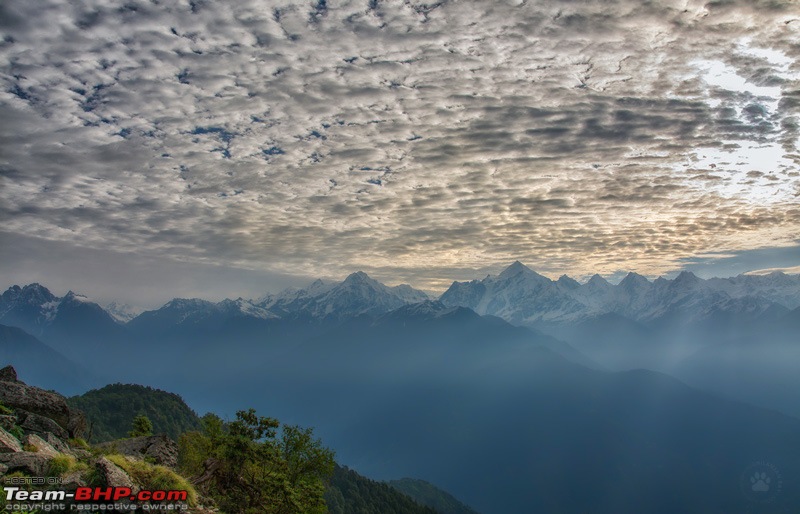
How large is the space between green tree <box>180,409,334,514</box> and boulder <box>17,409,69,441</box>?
1012 cm

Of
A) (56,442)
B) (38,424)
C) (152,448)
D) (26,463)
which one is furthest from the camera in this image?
(152,448)

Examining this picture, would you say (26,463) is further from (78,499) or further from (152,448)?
(152,448)

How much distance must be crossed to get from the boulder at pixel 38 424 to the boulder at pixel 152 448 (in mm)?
3610

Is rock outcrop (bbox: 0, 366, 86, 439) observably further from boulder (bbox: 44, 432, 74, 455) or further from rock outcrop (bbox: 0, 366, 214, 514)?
boulder (bbox: 44, 432, 74, 455)

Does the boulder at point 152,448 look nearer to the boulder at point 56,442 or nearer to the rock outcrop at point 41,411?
the rock outcrop at point 41,411

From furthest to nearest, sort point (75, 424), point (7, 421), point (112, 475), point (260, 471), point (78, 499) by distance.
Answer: point (75, 424)
point (260, 471)
point (7, 421)
point (112, 475)
point (78, 499)

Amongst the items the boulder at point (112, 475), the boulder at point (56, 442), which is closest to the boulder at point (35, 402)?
the boulder at point (56, 442)

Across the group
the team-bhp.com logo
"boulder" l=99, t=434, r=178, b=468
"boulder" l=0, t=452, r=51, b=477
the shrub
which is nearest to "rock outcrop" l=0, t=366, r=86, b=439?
"boulder" l=99, t=434, r=178, b=468

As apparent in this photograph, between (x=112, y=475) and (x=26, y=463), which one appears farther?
(x=26, y=463)

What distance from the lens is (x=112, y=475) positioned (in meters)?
19.4

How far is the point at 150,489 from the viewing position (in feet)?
68.9

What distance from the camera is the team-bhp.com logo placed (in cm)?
1750

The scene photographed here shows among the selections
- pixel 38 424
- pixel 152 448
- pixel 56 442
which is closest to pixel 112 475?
pixel 56 442

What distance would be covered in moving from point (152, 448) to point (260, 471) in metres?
8.80
